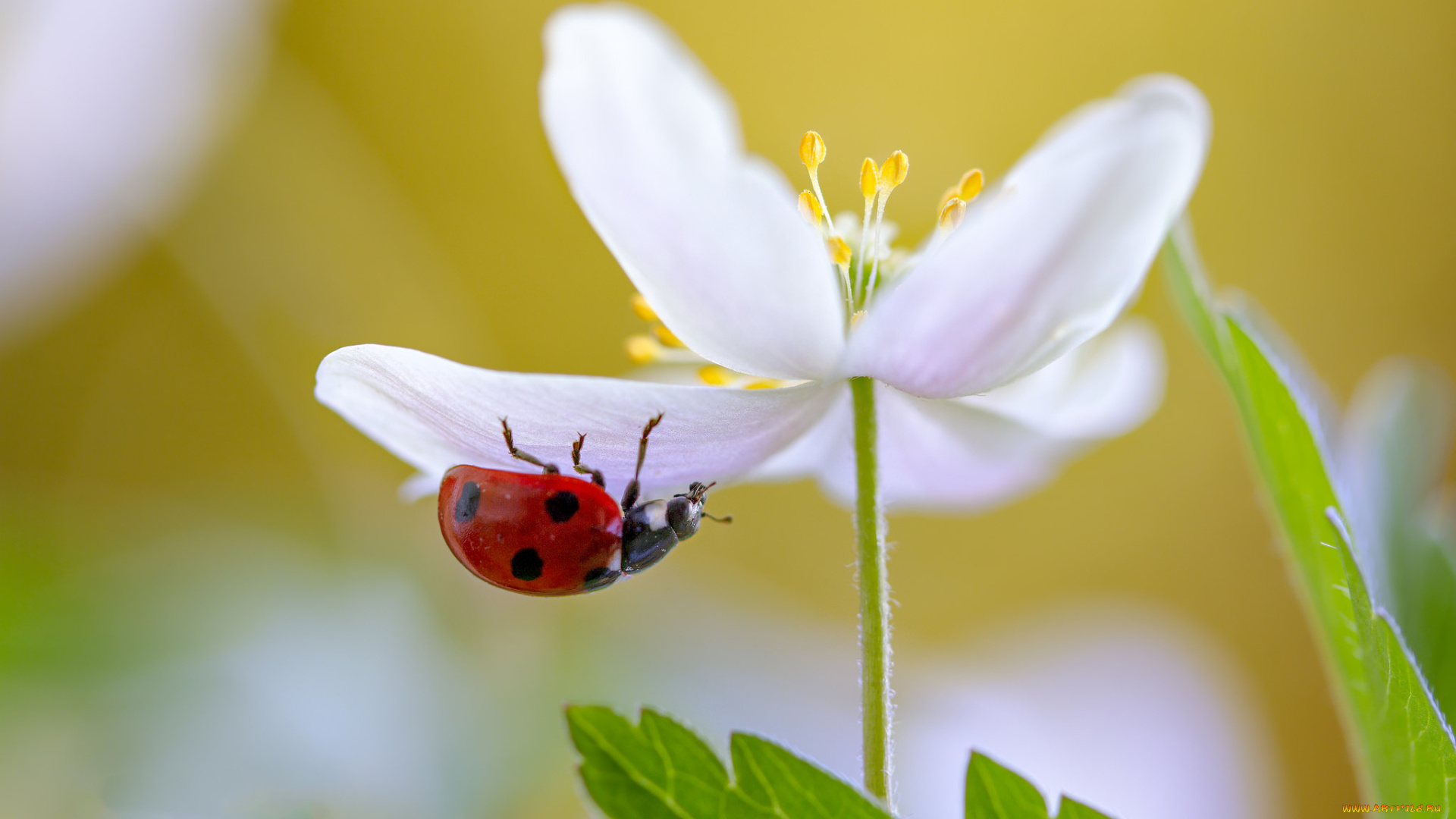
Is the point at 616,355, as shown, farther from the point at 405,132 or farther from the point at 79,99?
the point at 79,99

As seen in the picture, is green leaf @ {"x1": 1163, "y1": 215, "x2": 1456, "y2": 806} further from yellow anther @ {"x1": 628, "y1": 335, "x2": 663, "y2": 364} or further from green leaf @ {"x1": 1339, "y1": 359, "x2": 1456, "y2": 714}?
yellow anther @ {"x1": 628, "y1": 335, "x2": 663, "y2": 364}

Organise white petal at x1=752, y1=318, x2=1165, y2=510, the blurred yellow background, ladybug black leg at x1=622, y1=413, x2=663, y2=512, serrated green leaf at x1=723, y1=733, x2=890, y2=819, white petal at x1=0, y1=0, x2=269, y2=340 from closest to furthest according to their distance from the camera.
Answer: serrated green leaf at x1=723, y1=733, x2=890, y2=819, ladybug black leg at x1=622, y1=413, x2=663, y2=512, white petal at x1=752, y1=318, x2=1165, y2=510, white petal at x1=0, y1=0, x2=269, y2=340, the blurred yellow background

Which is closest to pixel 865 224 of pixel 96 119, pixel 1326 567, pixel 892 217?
pixel 1326 567

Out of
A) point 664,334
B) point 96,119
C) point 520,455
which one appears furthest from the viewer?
point 96,119

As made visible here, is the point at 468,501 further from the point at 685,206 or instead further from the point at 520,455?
the point at 685,206

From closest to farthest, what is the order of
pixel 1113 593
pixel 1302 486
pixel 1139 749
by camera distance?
pixel 1302 486 < pixel 1139 749 < pixel 1113 593

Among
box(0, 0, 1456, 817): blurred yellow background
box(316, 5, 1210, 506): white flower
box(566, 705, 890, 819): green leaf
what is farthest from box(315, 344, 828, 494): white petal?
box(0, 0, 1456, 817): blurred yellow background

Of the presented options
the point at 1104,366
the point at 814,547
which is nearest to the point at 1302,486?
the point at 1104,366
